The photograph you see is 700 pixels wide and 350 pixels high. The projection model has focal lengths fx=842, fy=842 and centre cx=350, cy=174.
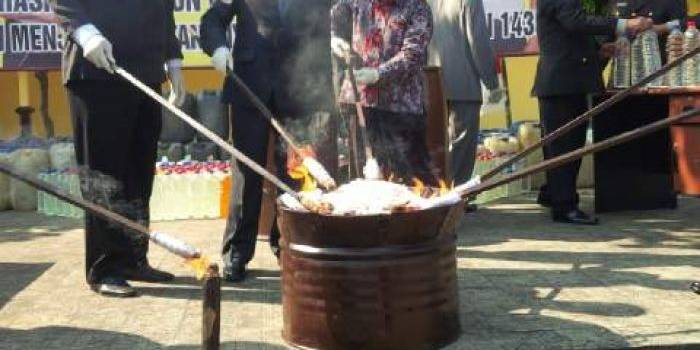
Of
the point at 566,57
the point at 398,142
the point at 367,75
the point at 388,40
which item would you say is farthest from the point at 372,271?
the point at 566,57

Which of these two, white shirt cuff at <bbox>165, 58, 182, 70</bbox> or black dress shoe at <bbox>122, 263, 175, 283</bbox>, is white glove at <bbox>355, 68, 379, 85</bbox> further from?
black dress shoe at <bbox>122, 263, 175, 283</bbox>

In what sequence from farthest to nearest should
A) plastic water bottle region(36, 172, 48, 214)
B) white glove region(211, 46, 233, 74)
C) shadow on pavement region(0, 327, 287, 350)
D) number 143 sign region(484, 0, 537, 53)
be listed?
number 143 sign region(484, 0, 537, 53)
plastic water bottle region(36, 172, 48, 214)
white glove region(211, 46, 233, 74)
shadow on pavement region(0, 327, 287, 350)

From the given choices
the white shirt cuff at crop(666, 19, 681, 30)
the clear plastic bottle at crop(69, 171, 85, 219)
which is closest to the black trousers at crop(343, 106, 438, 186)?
the white shirt cuff at crop(666, 19, 681, 30)

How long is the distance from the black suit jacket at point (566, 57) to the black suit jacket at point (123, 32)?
3.14 metres

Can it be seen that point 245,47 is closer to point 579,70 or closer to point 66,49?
point 66,49

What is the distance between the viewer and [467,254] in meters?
5.72

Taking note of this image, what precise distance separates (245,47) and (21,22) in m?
5.26

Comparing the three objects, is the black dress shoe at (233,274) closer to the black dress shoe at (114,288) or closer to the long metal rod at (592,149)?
the black dress shoe at (114,288)

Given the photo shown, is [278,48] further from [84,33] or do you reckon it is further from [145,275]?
[145,275]

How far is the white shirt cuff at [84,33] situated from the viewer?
4.35 meters

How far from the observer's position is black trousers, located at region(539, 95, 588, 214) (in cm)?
674

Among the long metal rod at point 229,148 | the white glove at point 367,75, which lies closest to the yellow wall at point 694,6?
the white glove at point 367,75

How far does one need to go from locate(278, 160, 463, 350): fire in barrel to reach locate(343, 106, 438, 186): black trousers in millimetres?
1470

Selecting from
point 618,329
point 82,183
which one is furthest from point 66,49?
point 618,329
